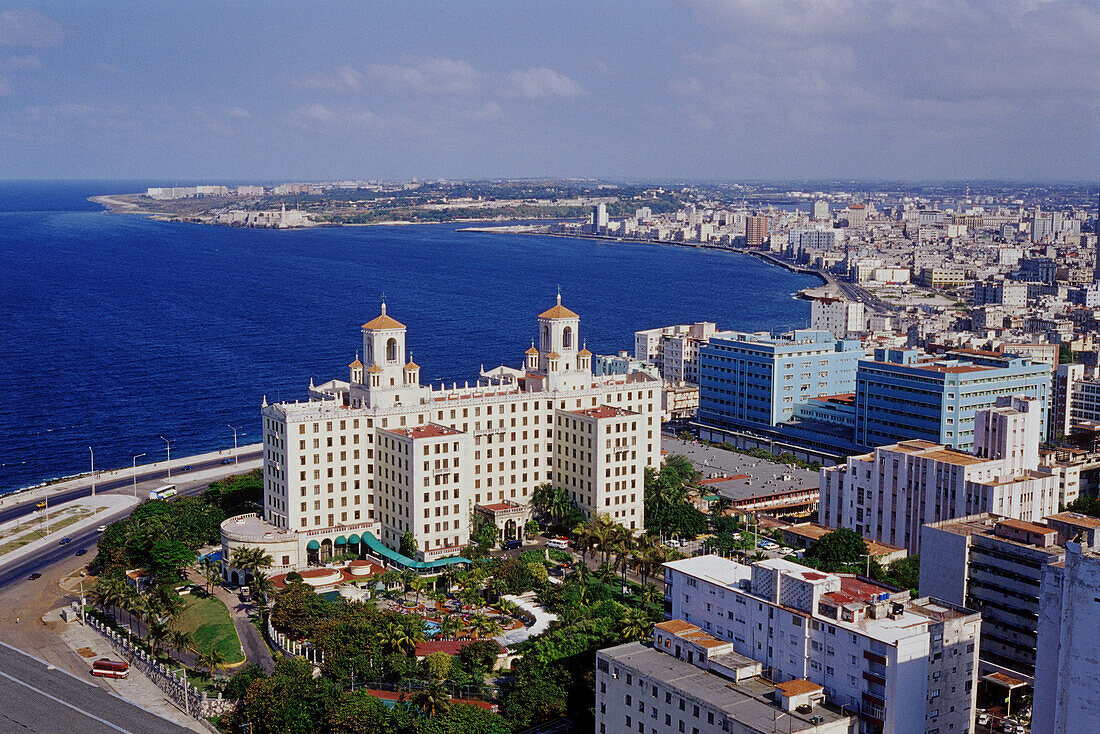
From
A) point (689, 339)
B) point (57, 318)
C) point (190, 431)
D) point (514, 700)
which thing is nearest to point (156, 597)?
point (514, 700)

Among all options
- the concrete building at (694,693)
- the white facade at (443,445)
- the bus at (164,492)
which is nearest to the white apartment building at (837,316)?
the white facade at (443,445)

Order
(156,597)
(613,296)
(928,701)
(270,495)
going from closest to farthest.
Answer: (928,701)
(156,597)
(270,495)
(613,296)

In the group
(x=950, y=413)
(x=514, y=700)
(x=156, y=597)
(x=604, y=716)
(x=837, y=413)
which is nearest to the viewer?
(x=604, y=716)

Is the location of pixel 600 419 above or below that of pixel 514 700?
above

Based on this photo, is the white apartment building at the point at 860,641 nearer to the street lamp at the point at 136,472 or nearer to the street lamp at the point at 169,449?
the street lamp at the point at 136,472

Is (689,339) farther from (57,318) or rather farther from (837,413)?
(57,318)
